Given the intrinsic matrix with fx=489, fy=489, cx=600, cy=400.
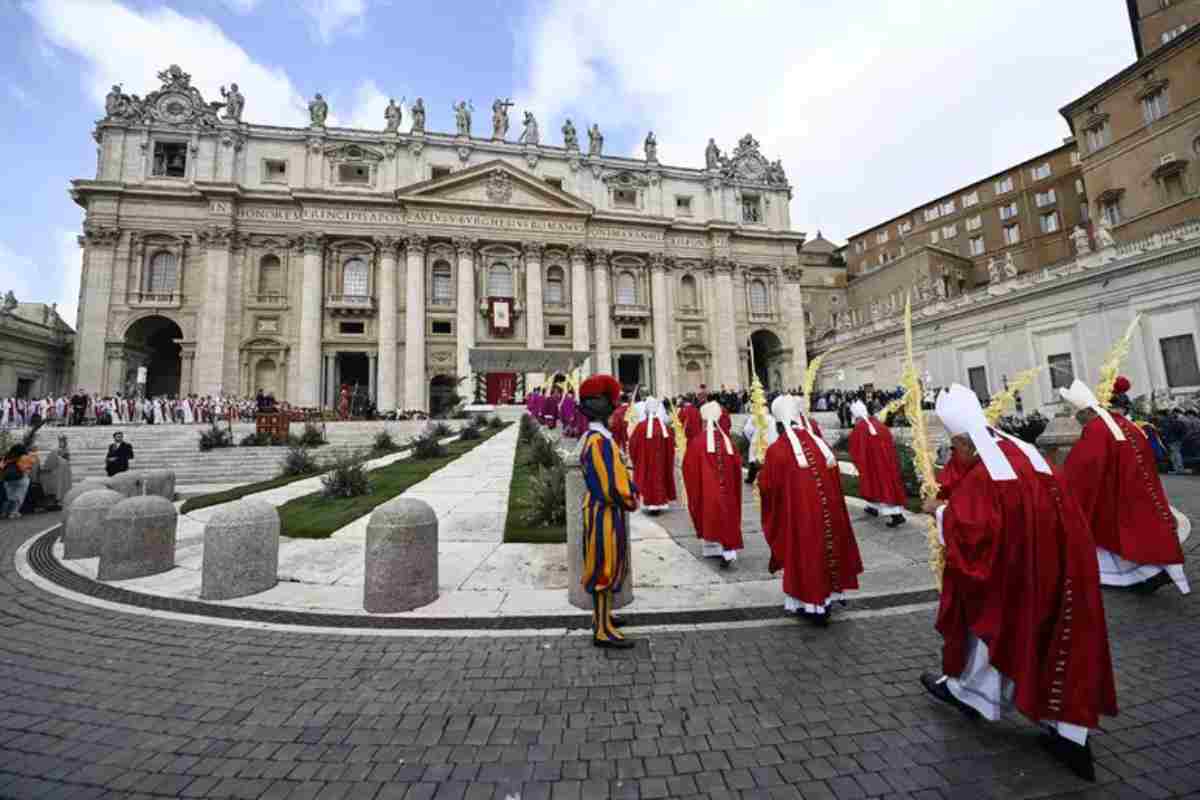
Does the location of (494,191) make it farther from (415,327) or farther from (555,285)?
(415,327)

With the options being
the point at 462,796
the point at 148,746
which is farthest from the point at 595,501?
the point at 148,746

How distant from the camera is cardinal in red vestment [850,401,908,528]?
25.4 feet

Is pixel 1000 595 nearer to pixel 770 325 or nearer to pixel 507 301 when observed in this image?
pixel 507 301

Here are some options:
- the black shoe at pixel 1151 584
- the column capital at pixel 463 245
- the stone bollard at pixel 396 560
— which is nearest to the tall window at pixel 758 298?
the column capital at pixel 463 245

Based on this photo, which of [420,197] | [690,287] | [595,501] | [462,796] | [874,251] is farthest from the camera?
[874,251]

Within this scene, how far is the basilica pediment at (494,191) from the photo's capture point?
1409 inches

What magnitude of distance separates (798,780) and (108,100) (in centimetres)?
5160

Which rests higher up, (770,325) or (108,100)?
(108,100)

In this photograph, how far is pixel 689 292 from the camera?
1683 inches

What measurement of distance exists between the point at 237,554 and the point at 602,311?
3505 cm

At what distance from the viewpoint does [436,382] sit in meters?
36.4

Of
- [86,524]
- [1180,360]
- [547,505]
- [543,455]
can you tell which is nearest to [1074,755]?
[547,505]

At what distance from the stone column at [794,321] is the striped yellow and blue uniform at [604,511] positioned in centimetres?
4078

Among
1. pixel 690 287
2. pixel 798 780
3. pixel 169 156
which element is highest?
pixel 169 156
